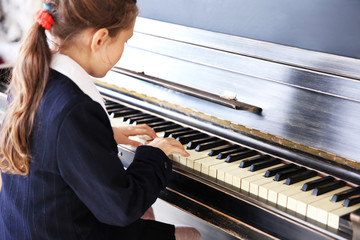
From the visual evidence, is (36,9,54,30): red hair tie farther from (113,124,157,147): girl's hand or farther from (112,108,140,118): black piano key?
(112,108,140,118): black piano key

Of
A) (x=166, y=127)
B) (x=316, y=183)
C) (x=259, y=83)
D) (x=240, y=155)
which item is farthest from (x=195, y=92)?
(x=316, y=183)

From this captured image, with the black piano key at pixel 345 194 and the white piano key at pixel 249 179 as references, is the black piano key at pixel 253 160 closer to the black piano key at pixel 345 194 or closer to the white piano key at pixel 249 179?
the white piano key at pixel 249 179

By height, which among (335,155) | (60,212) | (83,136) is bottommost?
(60,212)

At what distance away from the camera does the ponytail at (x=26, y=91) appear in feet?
4.21

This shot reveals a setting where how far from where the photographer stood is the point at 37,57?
129 centimetres

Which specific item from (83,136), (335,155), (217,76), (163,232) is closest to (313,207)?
(335,155)

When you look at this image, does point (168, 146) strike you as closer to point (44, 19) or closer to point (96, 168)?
point (96, 168)

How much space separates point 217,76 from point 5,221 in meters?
0.96

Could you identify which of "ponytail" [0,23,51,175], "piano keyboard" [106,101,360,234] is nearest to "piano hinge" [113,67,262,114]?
"piano keyboard" [106,101,360,234]

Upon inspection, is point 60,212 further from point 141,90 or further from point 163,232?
point 141,90

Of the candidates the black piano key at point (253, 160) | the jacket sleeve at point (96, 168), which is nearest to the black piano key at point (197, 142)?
the black piano key at point (253, 160)

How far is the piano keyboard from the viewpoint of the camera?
1329 millimetres

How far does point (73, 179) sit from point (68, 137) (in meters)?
0.12

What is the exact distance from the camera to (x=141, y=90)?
7.23ft
